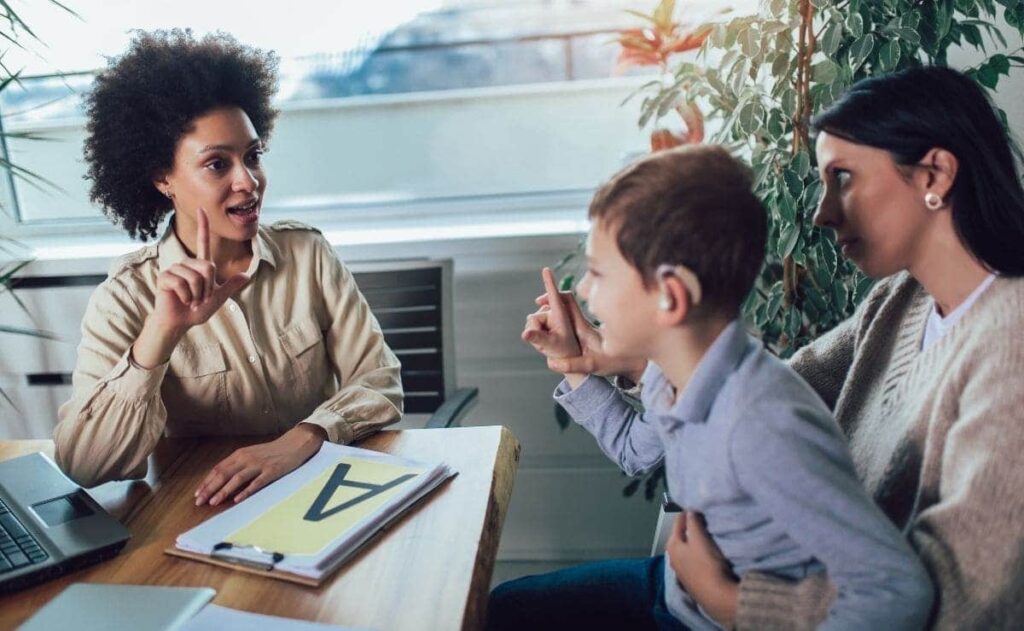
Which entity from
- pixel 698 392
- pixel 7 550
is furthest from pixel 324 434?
pixel 698 392

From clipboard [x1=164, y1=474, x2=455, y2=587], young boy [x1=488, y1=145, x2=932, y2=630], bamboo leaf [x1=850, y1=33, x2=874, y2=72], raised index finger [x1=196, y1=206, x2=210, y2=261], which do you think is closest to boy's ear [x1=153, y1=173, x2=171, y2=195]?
raised index finger [x1=196, y1=206, x2=210, y2=261]

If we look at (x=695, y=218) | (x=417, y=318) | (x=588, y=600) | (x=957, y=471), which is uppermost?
(x=695, y=218)

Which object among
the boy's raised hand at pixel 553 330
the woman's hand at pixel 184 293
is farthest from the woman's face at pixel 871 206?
the woman's hand at pixel 184 293

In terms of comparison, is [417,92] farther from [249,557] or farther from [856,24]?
[249,557]

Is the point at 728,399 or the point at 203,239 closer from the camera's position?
the point at 728,399

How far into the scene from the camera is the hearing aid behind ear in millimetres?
812

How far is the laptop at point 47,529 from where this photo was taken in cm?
96

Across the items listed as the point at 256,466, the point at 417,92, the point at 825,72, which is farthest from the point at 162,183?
the point at 825,72

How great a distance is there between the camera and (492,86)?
2.42 m

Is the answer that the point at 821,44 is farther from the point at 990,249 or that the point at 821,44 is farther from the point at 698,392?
the point at 698,392

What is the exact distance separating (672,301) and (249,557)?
0.58 metres

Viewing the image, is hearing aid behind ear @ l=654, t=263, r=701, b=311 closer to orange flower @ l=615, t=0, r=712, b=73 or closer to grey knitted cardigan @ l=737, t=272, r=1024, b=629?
grey knitted cardigan @ l=737, t=272, r=1024, b=629

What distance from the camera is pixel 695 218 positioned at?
0.80m

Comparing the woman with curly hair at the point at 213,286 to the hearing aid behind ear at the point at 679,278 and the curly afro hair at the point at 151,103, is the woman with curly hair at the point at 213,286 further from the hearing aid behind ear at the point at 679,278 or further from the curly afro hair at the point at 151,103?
the hearing aid behind ear at the point at 679,278
